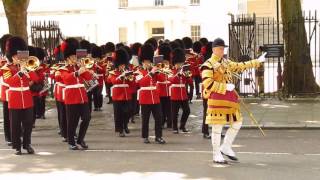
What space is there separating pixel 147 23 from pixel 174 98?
32.3m

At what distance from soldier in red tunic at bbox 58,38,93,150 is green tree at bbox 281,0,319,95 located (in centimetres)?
799

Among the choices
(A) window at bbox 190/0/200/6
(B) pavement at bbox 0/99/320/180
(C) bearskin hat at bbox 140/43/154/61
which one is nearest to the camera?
(B) pavement at bbox 0/99/320/180

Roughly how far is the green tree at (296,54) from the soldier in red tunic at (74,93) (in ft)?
26.2

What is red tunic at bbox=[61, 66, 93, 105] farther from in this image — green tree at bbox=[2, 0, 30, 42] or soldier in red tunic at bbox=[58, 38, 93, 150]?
green tree at bbox=[2, 0, 30, 42]

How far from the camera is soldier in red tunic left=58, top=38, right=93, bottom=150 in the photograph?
1041 cm

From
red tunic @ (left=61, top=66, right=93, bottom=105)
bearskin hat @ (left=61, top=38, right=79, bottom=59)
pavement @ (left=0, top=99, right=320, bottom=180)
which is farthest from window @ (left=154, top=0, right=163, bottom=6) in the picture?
red tunic @ (left=61, top=66, right=93, bottom=105)

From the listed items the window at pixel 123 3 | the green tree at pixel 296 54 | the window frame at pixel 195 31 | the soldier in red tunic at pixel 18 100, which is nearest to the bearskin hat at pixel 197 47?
the green tree at pixel 296 54

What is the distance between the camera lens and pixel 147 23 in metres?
44.1

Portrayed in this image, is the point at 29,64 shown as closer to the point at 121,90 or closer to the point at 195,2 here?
the point at 121,90

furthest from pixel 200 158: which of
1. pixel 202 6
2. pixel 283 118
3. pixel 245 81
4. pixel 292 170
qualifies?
pixel 202 6

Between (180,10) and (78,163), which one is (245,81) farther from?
(180,10)

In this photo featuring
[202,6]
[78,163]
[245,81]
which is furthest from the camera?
[202,6]

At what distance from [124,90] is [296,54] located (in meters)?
6.60

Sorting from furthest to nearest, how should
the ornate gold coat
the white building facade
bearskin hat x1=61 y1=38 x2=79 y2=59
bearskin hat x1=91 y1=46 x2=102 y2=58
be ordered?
the white building facade → bearskin hat x1=91 y1=46 x2=102 y2=58 → bearskin hat x1=61 y1=38 x2=79 y2=59 → the ornate gold coat
